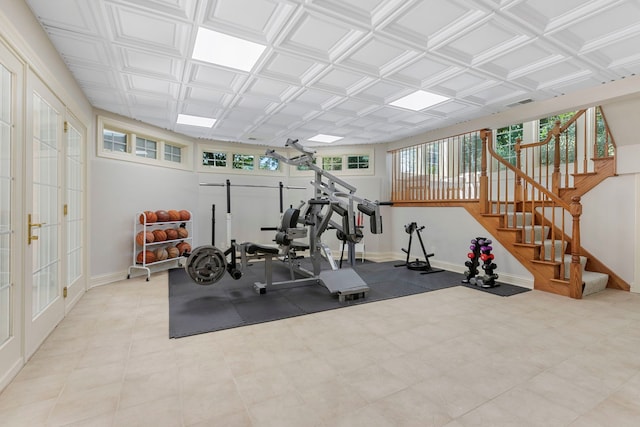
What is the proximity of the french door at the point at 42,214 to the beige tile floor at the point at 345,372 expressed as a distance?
0.82 ft

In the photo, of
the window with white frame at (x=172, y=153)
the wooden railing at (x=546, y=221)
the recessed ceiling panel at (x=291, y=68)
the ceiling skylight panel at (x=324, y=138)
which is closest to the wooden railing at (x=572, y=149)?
the wooden railing at (x=546, y=221)

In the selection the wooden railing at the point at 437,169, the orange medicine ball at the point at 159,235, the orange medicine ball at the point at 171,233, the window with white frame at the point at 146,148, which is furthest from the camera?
the wooden railing at the point at 437,169

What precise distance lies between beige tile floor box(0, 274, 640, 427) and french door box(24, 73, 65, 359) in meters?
0.25

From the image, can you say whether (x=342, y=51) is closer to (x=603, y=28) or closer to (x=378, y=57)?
A: (x=378, y=57)

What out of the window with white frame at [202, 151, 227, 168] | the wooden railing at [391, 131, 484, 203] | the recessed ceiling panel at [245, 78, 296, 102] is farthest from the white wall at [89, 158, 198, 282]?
the wooden railing at [391, 131, 484, 203]

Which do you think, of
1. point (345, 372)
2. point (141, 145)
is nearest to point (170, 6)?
point (345, 372)

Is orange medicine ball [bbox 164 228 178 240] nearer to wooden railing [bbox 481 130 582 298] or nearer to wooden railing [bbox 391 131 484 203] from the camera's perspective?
wooden railing [bbox 391 131 484 203]

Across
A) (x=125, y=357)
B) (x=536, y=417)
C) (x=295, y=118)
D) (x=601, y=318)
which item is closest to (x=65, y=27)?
(x=125, y=357)

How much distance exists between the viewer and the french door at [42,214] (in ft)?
7.72

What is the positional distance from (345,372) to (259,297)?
2112 millimetres

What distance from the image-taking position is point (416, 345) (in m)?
2.63

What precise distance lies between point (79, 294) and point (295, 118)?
13.4 feet

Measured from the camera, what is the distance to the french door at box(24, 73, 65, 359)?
2352mm

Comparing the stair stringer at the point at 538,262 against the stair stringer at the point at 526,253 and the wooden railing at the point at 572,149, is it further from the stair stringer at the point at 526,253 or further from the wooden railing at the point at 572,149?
the wooden railing at the point at 572,149
